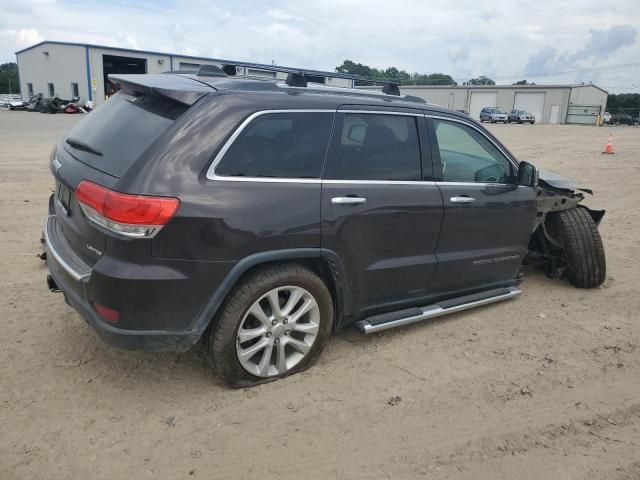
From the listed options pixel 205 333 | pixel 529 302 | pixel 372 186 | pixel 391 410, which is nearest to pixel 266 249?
pixel 205 333

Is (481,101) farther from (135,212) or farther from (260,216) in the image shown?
(135,212)

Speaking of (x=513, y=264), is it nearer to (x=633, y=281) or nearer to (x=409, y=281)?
(x=409, y=281)

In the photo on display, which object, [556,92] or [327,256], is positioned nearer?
[327,256]

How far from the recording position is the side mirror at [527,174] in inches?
172

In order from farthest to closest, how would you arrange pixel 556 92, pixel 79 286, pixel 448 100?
pixel 448 100 < pixel 556 92 < pixel 79 286

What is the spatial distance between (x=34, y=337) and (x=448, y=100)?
246 feet

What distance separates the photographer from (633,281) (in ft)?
18.0

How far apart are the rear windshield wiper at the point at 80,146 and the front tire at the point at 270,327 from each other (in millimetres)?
1209

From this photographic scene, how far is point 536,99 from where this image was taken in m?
66.7

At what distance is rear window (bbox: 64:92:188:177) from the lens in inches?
118

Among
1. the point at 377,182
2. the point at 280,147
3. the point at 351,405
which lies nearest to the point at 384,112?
the point at 377,182

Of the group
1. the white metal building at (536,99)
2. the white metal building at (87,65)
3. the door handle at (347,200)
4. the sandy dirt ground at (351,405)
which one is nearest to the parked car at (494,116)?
the white metal building at (536,99)

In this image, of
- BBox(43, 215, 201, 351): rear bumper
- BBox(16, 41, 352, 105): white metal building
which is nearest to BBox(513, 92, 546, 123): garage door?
BBox(16, 41, 352, 105): white metal building

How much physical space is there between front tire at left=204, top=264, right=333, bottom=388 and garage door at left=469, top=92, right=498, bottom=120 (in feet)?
233
